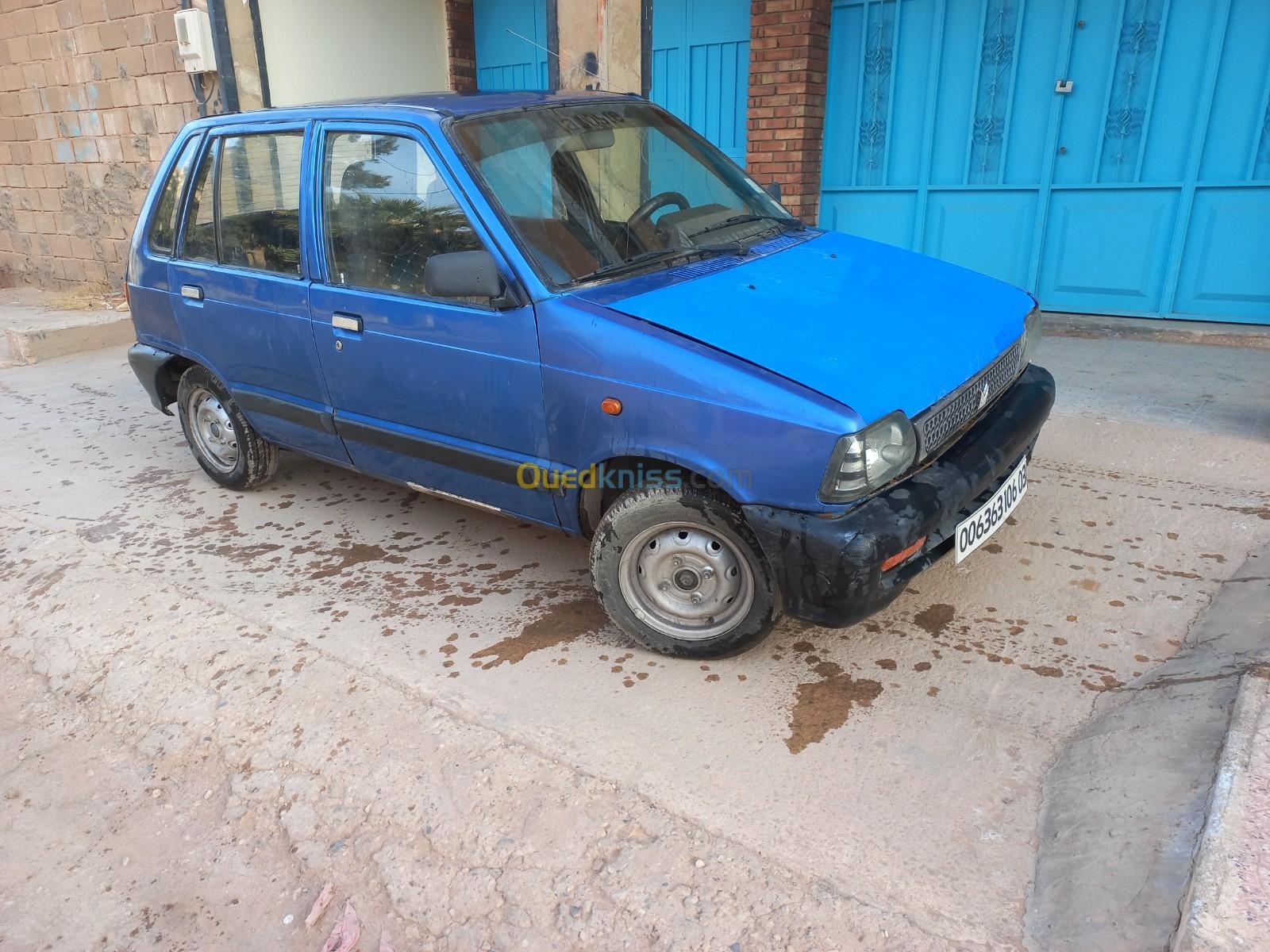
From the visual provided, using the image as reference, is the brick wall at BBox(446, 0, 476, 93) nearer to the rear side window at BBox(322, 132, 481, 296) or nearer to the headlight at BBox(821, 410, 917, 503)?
the rear side window at BBox(322, 132, 481, 296)

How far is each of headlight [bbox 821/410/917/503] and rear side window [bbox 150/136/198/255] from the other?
3536 millimetres

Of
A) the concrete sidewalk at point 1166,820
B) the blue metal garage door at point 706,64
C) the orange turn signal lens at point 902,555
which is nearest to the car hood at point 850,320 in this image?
the orange turn signal lens at point 902,555

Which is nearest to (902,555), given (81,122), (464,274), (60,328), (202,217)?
(464,274)

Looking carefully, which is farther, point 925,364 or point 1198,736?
point 925,364

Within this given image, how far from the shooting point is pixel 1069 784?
92.7 inches

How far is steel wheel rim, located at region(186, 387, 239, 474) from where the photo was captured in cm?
459

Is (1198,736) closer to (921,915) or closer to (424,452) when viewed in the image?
(921,915)

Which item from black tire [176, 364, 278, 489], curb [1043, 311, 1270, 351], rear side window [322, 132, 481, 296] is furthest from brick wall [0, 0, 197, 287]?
curb [1043, 311, 1270, 351]

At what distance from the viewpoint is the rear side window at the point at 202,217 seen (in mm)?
4105

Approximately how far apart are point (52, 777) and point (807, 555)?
2.48 m

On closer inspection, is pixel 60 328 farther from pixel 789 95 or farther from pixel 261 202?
pixel 789 95

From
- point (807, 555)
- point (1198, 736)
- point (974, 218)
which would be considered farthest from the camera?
point (974, 218)

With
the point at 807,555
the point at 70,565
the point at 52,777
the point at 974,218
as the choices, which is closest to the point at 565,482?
the point at 807,555

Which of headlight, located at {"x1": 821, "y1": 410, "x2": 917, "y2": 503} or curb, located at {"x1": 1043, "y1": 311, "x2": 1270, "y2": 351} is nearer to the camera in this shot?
headlight, located at {"x1": 821, "y1": 410, "x2": 917, "y2": 503}
